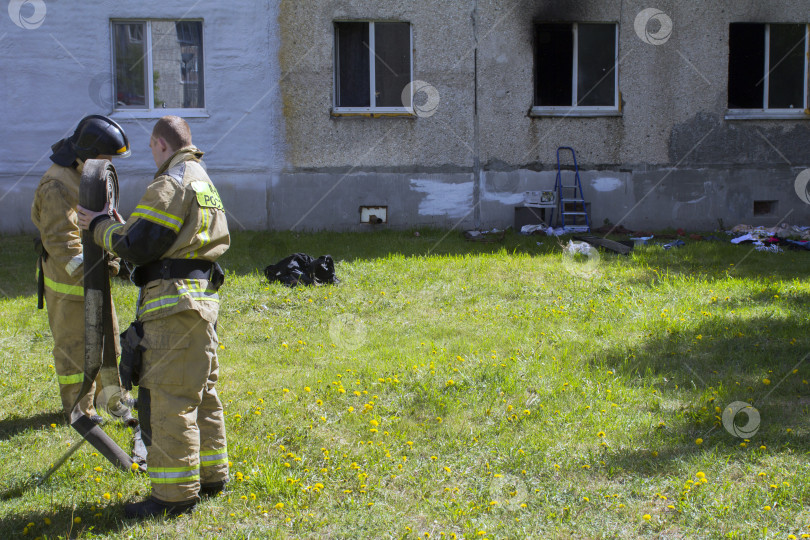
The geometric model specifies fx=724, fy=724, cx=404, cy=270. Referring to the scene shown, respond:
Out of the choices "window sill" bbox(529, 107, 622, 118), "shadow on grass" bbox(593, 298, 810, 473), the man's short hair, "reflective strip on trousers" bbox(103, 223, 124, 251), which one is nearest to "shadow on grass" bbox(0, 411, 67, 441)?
"reflective strip on trousers" bbox(103, 223, 124, 251)

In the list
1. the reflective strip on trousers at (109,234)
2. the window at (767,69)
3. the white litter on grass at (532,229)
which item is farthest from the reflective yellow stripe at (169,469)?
the window at (767,69)

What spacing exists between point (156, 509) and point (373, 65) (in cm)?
998

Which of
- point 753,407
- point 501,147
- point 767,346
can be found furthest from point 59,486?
point 501,147

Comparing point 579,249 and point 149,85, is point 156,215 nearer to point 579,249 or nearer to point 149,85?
point 579,249

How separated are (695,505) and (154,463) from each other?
2684 mm

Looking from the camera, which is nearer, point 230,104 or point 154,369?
point 154,369

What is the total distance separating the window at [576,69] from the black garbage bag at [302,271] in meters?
5.99

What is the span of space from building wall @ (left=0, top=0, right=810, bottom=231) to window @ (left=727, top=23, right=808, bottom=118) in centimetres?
32

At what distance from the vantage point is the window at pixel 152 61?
12.0 meters

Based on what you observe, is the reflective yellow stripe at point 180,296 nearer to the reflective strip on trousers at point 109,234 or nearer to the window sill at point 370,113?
the reflective strip on trousers at point 109,234

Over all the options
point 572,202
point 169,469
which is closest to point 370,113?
point 572,202

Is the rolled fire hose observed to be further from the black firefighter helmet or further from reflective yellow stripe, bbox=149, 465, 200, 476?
reflective yellow stripe, bbox=149, 465, 200, 476

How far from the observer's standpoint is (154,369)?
3.43 metres

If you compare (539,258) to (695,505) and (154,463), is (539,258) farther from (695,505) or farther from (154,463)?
(154,463)
